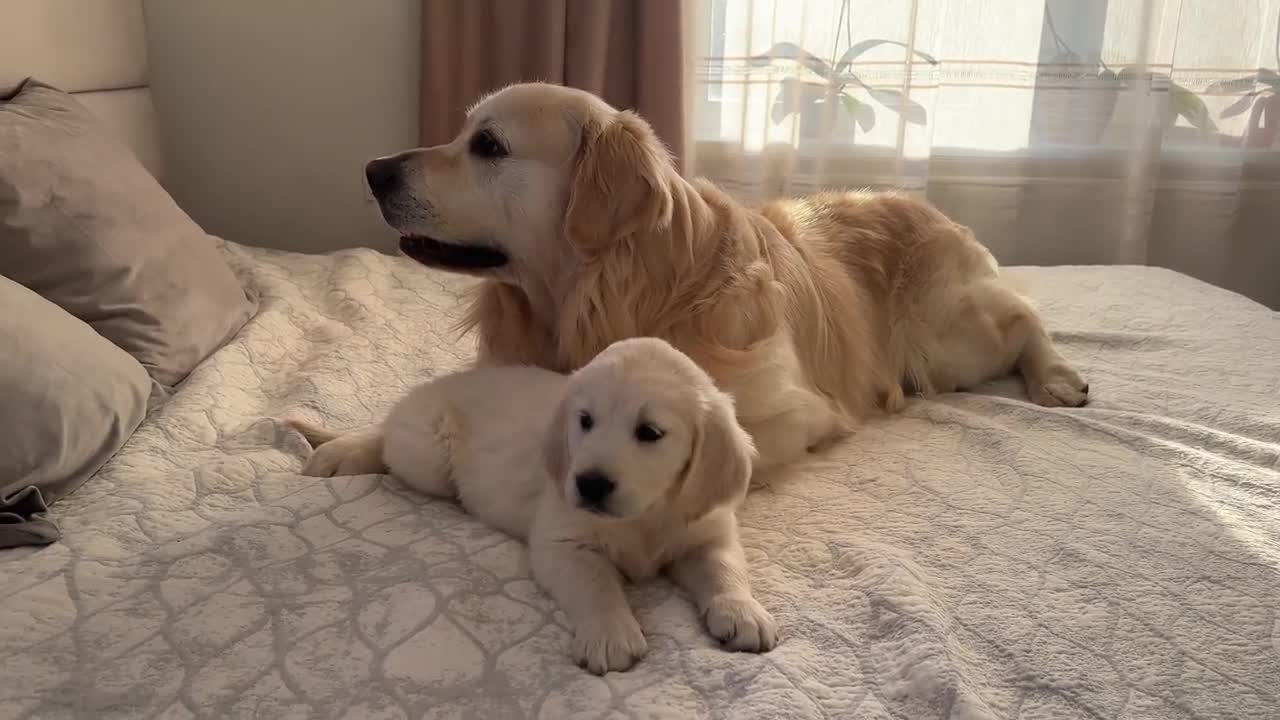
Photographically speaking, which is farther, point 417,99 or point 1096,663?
point 417,99

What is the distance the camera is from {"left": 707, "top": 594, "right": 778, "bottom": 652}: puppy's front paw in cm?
102

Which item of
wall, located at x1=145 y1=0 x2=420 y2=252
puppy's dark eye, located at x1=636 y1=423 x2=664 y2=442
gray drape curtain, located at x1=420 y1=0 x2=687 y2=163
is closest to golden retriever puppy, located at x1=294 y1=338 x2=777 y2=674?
puppy's dark eye, located at x1=636 y1=423 x2=664 y2=442

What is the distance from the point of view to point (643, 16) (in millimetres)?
2674

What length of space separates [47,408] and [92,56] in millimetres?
1504

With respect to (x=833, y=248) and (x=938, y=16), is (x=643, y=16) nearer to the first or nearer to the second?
(x=938, y=16)

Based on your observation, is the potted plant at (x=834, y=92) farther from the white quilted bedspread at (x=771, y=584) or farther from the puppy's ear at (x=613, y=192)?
the puppy's ear at (x=613, y=192)

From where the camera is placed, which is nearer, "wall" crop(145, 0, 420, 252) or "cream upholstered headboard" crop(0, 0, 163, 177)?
"cream upholstered headboard" crop(0, 0, 163, 177)

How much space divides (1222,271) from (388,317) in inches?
101

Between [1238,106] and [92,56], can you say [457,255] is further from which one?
[1238,106]

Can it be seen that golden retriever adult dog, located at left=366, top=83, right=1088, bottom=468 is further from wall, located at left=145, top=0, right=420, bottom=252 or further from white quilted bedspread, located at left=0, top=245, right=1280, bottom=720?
wall, located at left=145, top=0, right=420, bottom=252

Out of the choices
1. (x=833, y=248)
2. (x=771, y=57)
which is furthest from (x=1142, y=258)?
(x=833, y=248)

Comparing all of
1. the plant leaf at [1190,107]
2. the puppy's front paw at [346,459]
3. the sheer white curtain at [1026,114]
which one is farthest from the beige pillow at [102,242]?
the plant leaf at [1190,107]

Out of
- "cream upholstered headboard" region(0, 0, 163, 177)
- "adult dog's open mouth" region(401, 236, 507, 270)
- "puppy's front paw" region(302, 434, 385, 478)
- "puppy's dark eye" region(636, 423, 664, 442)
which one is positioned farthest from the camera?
"cream upholstered headboard" region(0, 0, 163, 177)

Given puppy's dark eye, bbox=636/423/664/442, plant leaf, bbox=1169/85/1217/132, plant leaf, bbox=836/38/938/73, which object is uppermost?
plant leaf, bbox=836/38/938/73
